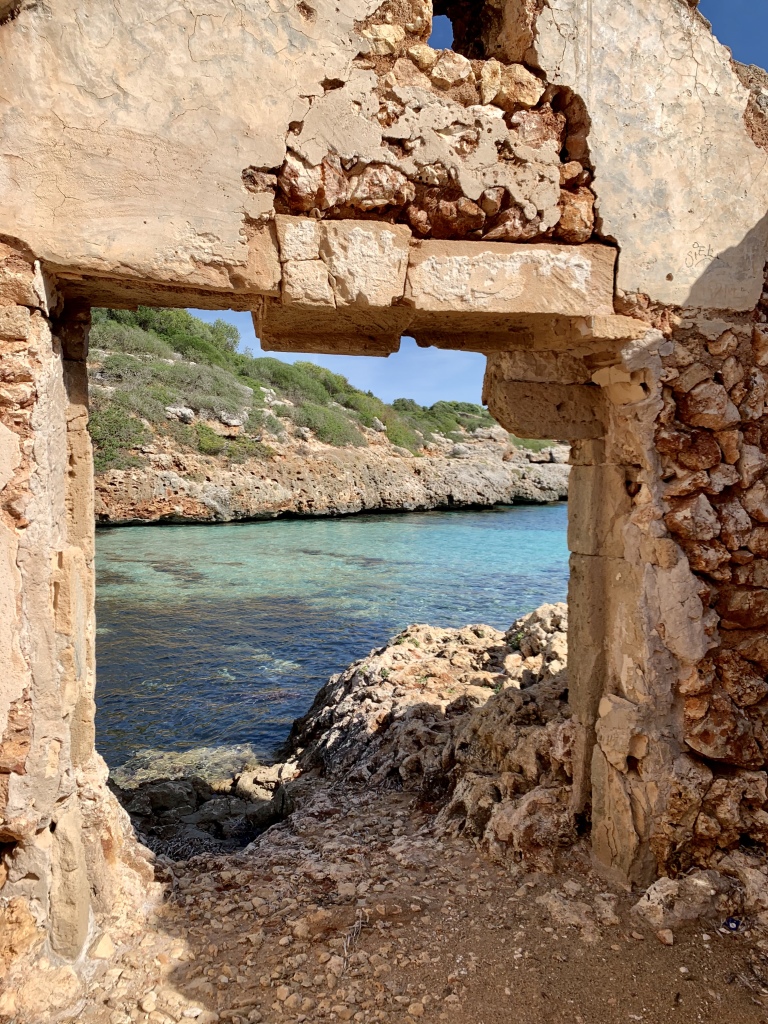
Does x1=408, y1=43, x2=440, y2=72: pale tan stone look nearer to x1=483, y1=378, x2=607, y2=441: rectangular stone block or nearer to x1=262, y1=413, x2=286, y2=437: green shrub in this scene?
x1=483, y1=378, x2=607, y2=441: rectangular stone block

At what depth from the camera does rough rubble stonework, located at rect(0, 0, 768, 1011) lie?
2.58 m

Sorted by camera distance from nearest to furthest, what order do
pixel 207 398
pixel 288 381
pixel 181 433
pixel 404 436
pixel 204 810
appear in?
pixel 204 810, pixel 181 433, pixel 207 398, pixel 288 381, pixel 404 436

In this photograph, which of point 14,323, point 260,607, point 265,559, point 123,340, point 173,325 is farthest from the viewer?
point 173,325

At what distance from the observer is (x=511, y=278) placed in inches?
120

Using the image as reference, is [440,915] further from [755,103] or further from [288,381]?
[288,381]

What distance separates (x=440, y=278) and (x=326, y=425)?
2446cm

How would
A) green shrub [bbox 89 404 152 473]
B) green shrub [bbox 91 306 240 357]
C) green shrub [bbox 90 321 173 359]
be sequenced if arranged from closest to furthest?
green shrub [bbox 89 404 152 473] < green shrub [bbox 90 321 173 359] < green shrub [bbox 91 306 240 357]

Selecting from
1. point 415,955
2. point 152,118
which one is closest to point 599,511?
point 415,955

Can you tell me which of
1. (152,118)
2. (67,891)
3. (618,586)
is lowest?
→ (67,891)

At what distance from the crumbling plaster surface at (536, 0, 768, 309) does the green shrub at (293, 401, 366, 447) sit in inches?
939

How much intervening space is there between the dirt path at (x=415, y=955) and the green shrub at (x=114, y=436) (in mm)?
17192

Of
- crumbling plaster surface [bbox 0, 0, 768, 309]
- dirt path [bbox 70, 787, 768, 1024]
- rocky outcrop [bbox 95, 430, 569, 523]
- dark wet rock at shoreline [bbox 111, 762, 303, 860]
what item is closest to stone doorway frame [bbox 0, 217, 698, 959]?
crumbling plaster surface [bbox 0, 0, 768, 309]

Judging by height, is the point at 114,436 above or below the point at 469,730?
above

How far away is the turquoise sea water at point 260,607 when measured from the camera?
7.69 meters
